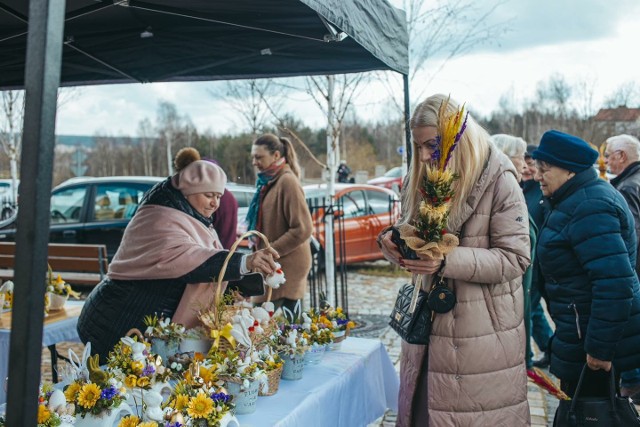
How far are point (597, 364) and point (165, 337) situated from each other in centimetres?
185

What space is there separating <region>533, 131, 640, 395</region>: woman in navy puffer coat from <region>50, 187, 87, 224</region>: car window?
7.02 metres

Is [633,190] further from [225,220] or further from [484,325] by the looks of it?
[225,220]

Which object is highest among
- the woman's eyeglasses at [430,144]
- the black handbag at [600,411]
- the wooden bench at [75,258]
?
the woman's eyeglasses at [430,144]

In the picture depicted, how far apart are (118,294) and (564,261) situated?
2.08 meters

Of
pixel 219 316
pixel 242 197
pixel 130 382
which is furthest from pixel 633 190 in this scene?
pixel 242 197

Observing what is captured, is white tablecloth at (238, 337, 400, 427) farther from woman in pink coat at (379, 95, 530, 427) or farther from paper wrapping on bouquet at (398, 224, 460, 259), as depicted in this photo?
paper wrapping on bouquet at (398, 224, 460, 259)

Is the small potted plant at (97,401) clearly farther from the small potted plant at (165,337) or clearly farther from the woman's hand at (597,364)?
the woman's hand at (597,364)

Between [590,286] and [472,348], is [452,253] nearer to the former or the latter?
[472,348]

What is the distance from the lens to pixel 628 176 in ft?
Result: 14.5

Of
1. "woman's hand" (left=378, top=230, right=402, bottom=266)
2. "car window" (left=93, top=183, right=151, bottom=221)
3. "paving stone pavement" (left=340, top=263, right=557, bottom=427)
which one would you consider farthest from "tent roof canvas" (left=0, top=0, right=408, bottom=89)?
"car window" (left=93, top=183, right=151, bottom=221)

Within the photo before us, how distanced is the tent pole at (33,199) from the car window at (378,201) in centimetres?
900

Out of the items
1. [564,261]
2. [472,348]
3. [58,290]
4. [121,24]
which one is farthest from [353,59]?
[58,290]

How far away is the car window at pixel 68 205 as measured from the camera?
830 cm

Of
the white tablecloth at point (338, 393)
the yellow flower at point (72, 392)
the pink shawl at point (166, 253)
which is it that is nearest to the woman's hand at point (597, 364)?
the white tablecloth at point (338, 393)
